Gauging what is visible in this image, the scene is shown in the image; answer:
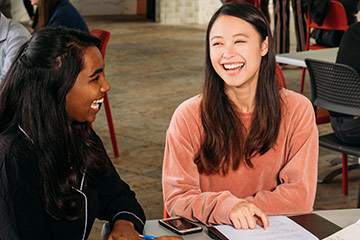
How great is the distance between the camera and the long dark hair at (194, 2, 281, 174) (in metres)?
2.06

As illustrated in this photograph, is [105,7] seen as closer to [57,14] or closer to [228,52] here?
[57,14]

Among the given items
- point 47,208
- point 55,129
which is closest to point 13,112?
point 55,129

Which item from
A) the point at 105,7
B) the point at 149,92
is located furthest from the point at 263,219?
the point at 105,7

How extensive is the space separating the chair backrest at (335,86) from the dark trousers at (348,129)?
0.05m

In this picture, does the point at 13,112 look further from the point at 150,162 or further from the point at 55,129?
the point at 150,162

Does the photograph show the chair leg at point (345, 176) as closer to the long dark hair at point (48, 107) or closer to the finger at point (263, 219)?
the finger at point (263, 219)

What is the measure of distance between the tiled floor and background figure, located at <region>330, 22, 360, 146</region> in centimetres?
56

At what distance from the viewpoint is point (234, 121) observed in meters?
2.10

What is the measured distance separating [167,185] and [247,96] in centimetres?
41

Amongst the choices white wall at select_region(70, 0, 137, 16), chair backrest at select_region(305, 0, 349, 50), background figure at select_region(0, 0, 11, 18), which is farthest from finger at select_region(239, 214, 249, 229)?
white wall at select_region(70, 0, 137, 16)

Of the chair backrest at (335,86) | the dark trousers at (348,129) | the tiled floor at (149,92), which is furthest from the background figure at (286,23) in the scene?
the dark trousers at (348,129)

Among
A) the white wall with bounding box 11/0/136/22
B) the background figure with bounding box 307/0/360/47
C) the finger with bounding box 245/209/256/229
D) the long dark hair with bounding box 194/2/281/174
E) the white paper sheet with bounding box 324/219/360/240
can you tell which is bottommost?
the white wall with bounding box 11/0/136/22

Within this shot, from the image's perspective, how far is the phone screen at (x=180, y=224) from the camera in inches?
67.4

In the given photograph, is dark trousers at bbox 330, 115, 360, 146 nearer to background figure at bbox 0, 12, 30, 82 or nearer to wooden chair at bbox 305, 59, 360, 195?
wooden chair at bbox 305, 59, 360, 195
